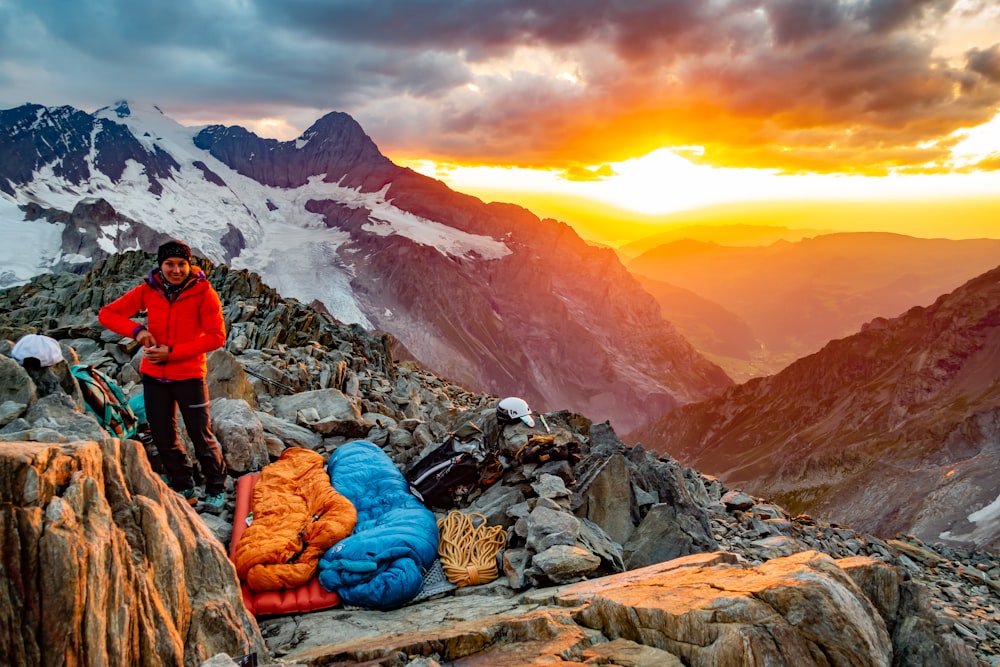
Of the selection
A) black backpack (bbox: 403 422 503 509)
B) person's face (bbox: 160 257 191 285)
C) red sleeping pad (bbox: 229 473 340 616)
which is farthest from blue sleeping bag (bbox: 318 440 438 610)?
person's face (bbox: 160 257 191 285)

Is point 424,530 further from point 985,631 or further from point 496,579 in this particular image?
point 985,631

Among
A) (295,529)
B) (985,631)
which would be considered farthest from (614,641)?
Result: (985,631)

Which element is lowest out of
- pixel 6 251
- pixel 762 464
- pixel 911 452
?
pixel 762 464

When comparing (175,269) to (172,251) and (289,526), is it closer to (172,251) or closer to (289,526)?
(172,251)

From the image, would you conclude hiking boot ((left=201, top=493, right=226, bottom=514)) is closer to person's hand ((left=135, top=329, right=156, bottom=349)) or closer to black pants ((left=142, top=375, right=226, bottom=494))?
black pants ((left=142, top=375, right=226, bottom=494))

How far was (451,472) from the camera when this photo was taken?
1123cm

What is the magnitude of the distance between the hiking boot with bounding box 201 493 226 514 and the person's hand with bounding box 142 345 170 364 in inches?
99.8

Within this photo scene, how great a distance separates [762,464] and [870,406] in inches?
1005

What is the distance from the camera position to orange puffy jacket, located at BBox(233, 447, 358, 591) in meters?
7.92

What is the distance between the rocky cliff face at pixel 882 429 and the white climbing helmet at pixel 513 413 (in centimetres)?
5146

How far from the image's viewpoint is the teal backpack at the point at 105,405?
941 centimetres

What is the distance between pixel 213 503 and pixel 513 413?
21.8ft

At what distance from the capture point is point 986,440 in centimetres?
7931

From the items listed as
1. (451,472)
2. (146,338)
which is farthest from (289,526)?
(146,338)
